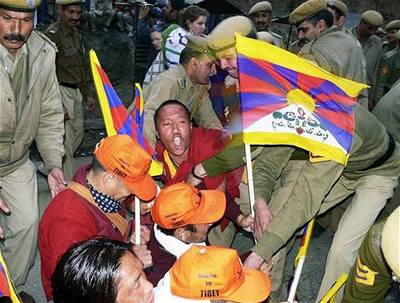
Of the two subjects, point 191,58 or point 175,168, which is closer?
point 175,168

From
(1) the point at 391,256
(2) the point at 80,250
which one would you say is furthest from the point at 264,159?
(2) the point at 80,250

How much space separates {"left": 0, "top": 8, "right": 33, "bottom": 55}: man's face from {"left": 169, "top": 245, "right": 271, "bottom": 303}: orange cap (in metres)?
1.89

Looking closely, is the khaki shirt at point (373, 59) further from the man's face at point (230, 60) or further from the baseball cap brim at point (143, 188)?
the baseball cap brim at point (143, 188)

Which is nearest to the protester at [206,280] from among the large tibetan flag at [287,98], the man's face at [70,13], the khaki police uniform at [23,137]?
the large tibetan flag at [287,98]

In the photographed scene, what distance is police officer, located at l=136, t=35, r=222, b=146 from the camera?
4320 mm

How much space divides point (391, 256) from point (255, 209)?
1.20 m

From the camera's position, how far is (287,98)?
324 cm

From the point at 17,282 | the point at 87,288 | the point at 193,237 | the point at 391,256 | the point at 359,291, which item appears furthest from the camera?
the point at 17,282

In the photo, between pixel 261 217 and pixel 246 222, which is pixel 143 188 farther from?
pixel 246 222

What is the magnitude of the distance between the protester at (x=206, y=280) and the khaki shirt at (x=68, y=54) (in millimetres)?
3888

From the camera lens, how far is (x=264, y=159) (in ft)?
12.3

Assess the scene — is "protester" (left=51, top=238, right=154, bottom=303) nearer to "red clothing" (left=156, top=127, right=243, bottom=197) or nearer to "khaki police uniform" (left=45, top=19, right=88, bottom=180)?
"red clothing" (left=156, top=127, right=243, bottom=197)

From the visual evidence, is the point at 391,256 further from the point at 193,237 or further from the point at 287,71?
the point at 287,71

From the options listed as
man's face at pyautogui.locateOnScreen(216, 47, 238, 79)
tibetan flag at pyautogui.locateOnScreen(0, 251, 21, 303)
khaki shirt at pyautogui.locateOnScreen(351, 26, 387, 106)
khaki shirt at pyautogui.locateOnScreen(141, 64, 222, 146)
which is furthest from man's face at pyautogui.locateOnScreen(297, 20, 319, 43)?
tibetan flag at pyautogui.locateOnScreen(0, 251, 21, 303)
